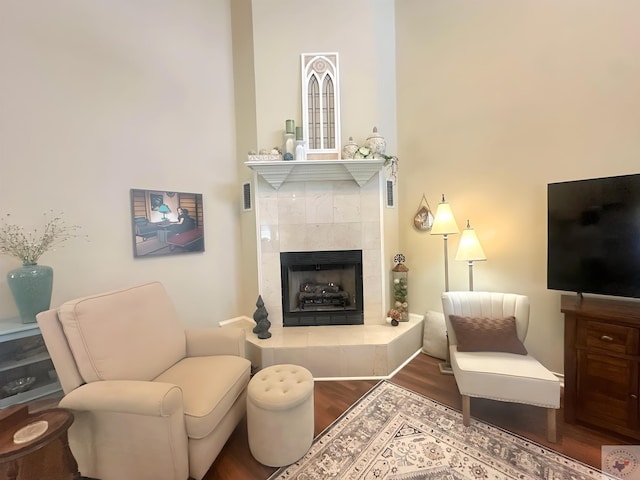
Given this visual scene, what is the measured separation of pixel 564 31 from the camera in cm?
214

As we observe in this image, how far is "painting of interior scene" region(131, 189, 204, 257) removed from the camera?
2.57 metres

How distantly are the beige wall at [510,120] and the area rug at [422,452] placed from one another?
1.09 m

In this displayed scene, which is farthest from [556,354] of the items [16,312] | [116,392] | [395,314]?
[16,312]

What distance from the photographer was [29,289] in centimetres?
183

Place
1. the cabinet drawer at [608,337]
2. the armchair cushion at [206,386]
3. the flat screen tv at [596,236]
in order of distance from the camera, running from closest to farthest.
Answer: the armchair cushion at [206,386]
the cabinet drawer at [608,337]
the flat screen tv at [596,236]

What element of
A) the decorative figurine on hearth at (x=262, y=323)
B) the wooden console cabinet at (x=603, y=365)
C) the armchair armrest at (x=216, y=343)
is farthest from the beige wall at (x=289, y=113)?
the armchair armrest at (x=216, y=343)

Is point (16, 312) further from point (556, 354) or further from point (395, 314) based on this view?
point (556, 354)

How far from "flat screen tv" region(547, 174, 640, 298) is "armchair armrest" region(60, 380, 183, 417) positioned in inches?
105

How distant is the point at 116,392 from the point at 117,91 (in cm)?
250

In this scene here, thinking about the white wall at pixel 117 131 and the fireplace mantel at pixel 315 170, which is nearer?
the white wall at pixel 117 131

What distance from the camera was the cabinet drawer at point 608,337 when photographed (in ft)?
5.26

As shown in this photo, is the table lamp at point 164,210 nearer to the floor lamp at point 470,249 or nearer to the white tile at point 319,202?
the white tile at point 319,202

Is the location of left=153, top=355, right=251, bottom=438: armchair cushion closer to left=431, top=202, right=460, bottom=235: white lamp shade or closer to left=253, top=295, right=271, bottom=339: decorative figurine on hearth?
left=253, top=295, right=271, bottom=339: decorative figurine on hearth

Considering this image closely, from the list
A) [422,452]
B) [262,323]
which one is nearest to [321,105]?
[262,323]
